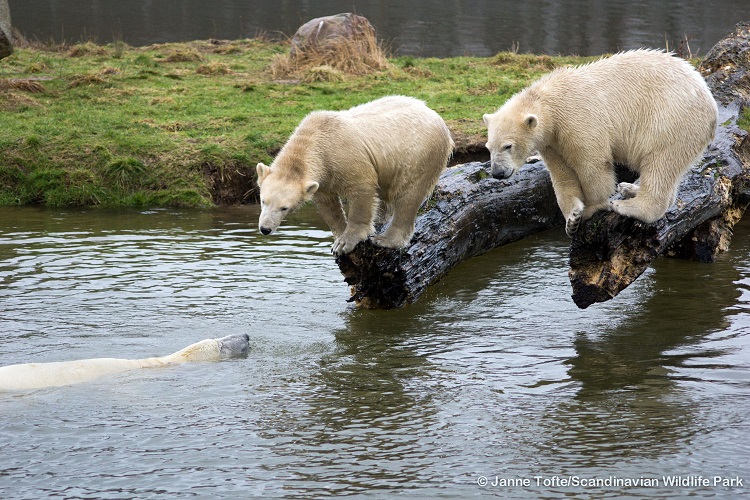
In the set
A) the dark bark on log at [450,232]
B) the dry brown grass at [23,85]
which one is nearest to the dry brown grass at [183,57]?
the dry brown grass at [23,85]

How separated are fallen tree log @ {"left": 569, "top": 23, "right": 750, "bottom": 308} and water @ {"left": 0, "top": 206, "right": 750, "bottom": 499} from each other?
1.24 feet

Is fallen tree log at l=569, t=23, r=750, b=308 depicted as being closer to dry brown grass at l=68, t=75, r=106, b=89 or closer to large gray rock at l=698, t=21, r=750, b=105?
large gray rock at l=698, t=21, r=750, b=105

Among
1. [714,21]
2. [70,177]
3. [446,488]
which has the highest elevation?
[714,21]

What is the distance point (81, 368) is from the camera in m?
6.25

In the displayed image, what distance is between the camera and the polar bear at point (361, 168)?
6602mm

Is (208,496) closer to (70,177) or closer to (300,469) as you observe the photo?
(300,469)

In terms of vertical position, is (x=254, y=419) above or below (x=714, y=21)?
below

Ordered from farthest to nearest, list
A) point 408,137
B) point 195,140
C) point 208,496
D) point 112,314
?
point 195,140 → point 112,314 → point 408,137 → point 208,496

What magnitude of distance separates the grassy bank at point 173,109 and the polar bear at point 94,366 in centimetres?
557

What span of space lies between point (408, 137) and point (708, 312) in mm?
2968

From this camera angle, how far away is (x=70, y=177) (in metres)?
12.1

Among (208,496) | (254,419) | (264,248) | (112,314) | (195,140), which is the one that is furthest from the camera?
(195,140)

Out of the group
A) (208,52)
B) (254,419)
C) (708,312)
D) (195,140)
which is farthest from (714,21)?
(254,419)

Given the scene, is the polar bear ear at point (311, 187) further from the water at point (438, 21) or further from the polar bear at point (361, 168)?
the water at point (438, 21)
